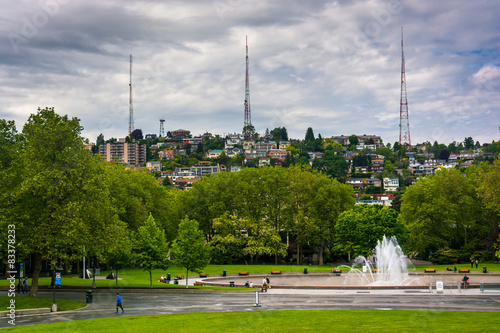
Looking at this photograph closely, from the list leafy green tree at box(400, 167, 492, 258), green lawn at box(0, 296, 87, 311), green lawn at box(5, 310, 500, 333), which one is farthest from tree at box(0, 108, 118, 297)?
leafy green tree at box(400, 167, 492, 258)

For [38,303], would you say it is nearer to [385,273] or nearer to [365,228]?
[385,273]

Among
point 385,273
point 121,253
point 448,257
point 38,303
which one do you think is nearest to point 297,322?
point 38,303

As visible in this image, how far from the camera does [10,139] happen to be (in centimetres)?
4750

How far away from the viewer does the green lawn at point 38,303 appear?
3850 centimetres

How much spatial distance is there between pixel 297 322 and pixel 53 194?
2330 centimetres

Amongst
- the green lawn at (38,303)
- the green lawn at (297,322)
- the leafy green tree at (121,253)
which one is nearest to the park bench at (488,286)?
the green lawn at (297,322)

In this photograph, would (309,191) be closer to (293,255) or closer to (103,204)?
(293,255)

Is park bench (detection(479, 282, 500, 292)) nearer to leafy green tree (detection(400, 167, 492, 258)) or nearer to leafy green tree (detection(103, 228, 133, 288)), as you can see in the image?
leafy green tree (detection(400, 167, 492, 258))

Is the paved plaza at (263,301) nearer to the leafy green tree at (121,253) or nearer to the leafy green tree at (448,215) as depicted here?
the leafy green tree at (121,253)

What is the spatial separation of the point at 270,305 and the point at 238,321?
26.3 ft

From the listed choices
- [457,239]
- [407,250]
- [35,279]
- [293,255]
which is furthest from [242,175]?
[35,279]

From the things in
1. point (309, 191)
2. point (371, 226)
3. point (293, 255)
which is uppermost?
point (309, 191)

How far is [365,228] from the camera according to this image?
73.6 m

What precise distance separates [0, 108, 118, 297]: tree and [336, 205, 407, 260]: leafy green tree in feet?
131
